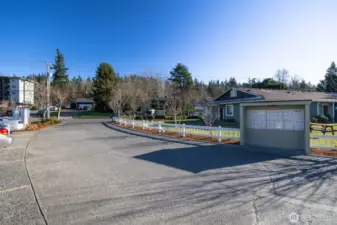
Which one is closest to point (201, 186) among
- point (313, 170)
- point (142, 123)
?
point (313, 170)

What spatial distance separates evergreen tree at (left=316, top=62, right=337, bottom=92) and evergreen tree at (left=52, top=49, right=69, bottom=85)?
76477mm

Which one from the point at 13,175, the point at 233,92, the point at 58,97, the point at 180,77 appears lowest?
the point at 13,175

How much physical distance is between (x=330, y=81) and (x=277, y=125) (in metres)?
51.2

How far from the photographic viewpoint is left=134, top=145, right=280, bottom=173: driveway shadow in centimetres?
615

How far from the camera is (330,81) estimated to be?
4584 centimetres

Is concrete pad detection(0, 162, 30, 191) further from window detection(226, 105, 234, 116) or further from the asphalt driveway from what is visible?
window detection(226, 105, 234, 116)

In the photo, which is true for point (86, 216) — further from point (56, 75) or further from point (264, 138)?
point (56, 75)

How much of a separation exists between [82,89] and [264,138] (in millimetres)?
81728

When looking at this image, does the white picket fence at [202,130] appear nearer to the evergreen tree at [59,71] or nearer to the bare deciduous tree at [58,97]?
the bare deciduous tree at [58,97]

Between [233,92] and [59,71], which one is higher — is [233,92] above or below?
below

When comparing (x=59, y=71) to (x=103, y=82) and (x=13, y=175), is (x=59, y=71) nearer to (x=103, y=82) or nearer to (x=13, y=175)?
(x=103, y=82)

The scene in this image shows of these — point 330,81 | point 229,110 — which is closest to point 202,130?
point 229,110

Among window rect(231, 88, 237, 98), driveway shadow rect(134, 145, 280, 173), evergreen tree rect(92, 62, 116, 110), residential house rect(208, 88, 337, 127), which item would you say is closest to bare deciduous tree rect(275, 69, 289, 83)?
residential house rect(208, 88, 337, 127)

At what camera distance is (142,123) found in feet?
59.4
